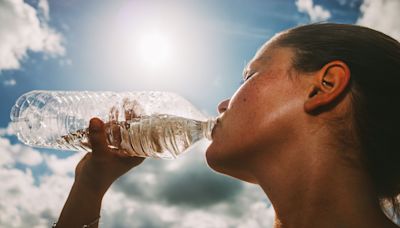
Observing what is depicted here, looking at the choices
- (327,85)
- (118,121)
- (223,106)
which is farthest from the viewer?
(118,121)

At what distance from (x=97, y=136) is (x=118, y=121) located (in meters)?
0.18

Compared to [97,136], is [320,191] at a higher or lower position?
lower

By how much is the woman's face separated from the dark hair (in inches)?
4.4

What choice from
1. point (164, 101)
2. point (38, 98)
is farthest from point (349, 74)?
point (38, 98)

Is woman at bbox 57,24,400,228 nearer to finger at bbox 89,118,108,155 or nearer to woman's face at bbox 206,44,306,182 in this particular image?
woman's face at bbox 206,44,306,182

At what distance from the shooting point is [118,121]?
2.62 meters

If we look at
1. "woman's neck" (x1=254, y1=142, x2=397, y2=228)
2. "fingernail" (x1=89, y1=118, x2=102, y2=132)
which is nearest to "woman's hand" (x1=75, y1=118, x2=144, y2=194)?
"fingernail" (x1=89, y1=118, x2=102, y2=132)

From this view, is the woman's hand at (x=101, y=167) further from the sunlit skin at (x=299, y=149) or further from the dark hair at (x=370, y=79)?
the dark hair at (x=370, y=79)

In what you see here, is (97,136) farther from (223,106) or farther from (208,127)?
(223,106)

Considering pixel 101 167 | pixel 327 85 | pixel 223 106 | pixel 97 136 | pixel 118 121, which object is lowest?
pixel 101 167

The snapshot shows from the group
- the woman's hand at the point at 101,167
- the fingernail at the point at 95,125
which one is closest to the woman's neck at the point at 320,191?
the fingernail at the point at 95,125

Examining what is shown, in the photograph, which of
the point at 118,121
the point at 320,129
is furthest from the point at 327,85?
the point at 118,121

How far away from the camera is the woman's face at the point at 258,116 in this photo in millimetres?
1891

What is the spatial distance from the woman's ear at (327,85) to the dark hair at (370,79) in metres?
Result: 0.06
